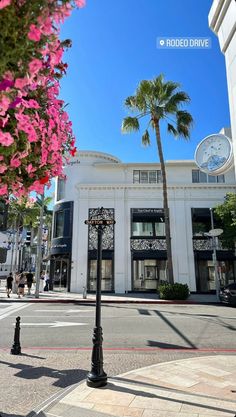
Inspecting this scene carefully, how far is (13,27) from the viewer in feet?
6.79

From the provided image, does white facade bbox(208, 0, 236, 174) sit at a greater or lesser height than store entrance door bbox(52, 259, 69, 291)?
greater

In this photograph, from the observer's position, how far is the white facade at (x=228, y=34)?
6.70 meters

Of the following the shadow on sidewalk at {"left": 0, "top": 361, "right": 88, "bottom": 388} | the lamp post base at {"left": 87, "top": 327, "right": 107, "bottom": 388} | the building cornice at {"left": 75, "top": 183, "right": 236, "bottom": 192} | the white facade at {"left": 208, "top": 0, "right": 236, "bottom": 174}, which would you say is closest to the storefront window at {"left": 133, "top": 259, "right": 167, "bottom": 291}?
the building cornice at {"left": 75, "top": 183, "right": 236, "bottom": 192}

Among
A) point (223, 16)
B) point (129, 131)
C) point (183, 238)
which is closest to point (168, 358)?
point (223, 16)

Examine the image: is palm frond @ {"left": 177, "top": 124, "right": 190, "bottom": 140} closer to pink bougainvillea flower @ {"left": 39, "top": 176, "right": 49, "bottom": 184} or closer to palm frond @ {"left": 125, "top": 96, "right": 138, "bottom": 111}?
palm frond @ {"left": 125, "top": 96, "right": 138, "bottom": 111}

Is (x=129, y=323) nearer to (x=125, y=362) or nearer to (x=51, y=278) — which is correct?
(x=125, y=362)

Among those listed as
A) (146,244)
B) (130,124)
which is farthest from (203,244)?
(130,124)

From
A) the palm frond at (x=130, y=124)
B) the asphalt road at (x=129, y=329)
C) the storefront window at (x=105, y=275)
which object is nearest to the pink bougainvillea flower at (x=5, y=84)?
the asphalt road at (x=129, y=329)

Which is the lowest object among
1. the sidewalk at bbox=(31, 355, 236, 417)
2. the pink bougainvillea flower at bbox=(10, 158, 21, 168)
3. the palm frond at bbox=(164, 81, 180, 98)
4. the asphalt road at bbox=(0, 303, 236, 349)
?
the sidewalk at bbox=(31, 355, 236, 417)

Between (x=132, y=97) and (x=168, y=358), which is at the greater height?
(x=132, y=97)

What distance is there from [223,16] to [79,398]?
755cm

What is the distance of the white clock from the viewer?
1931 centimetres

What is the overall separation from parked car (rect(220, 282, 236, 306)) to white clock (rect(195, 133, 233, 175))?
6.74 meters

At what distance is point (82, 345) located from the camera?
9.09 metres
